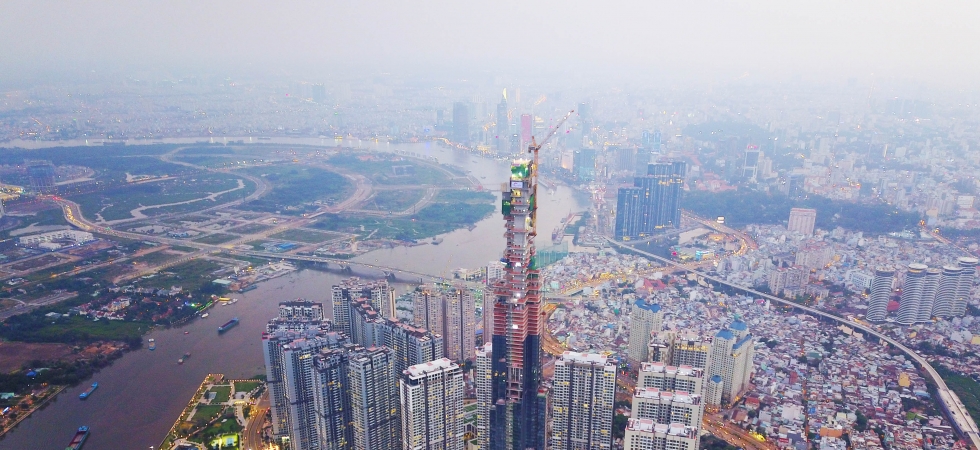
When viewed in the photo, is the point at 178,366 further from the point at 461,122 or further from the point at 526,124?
the point at 461,122

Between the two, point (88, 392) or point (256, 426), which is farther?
point (88, 392)

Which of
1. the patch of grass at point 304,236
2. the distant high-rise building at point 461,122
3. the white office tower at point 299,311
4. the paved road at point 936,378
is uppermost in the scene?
the distant high-rise building at point 461,122

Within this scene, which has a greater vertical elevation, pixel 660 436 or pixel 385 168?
pixel 385 168

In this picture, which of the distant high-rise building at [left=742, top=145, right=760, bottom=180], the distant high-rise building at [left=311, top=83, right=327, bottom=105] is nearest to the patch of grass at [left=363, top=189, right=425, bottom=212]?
the distant high-rise building at [left=742, top=145, right=760, bottom=180]

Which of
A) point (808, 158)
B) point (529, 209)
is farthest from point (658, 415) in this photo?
point (808, 158)

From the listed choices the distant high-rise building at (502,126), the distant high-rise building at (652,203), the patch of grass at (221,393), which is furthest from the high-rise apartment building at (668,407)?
the distant high-rise building at (502,126)

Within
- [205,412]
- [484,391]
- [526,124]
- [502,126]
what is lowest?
[205,412]

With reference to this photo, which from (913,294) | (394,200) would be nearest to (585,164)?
(394,200)

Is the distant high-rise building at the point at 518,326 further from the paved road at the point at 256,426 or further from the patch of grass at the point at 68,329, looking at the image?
the patch of grass at the point at 68,329
